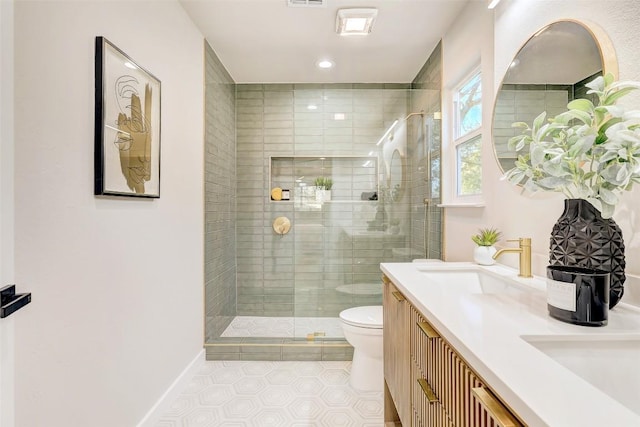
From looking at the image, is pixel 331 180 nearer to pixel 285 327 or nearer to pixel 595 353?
pixel 285 327

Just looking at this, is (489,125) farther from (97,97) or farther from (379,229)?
(97,97)

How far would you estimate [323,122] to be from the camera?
3184mm

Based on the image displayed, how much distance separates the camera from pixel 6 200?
836 millimetres

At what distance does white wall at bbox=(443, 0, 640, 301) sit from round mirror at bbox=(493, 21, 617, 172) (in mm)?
39

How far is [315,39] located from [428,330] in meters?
2.31

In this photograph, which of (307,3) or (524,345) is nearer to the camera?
(524,345)

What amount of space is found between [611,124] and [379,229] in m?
2.38

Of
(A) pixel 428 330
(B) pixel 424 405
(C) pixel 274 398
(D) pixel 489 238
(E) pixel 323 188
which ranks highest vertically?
(E) pixel 323 188

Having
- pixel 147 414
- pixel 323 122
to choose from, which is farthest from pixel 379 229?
pixel 147 414

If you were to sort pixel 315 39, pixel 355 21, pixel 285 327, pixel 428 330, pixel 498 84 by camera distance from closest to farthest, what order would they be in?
1. pixel 428 330
2. pixel 498 84
3. pixel 355 21
4. pixel 315 39
5. pixel 285 327

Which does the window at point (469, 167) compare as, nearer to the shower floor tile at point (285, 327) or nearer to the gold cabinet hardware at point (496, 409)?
the shower floor tile at point (285, 327)

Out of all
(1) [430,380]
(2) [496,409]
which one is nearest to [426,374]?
(1) [430,380]

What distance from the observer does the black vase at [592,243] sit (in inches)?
33.5

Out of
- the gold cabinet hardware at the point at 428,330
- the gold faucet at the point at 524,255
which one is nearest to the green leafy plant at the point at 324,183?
the gold faucet at the point at 524,255
